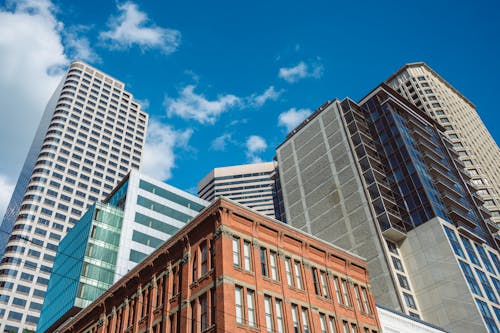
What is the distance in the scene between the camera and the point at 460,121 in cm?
13038

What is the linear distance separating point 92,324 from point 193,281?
57.0 feet

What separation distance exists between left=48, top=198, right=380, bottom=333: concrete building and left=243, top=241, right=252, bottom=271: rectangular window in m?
0.04

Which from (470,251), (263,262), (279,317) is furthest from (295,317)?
(470,251)

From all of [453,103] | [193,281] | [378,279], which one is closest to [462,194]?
[378,279]

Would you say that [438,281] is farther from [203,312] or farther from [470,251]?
[203,312]

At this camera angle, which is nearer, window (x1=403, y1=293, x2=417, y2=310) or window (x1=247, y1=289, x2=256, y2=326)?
window (x1=247, y1=289, x2=256, y2=326)

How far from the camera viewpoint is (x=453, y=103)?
137m

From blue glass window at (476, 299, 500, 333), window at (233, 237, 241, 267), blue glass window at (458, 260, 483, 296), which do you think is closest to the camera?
window at (233, 237, 241, 267)

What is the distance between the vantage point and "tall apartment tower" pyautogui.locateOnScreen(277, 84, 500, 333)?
68.8 meters

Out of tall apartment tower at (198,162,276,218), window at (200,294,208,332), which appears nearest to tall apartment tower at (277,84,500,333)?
window at (200,294,208,332)

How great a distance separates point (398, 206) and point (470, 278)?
A: 15.7 metres

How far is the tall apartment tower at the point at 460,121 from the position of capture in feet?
380

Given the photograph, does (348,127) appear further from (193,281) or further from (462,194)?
(193,281)

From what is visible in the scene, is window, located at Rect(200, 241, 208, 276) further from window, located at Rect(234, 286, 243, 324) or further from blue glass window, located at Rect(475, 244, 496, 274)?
blue glass window, located at Rect(475, 244, 496, 274)
